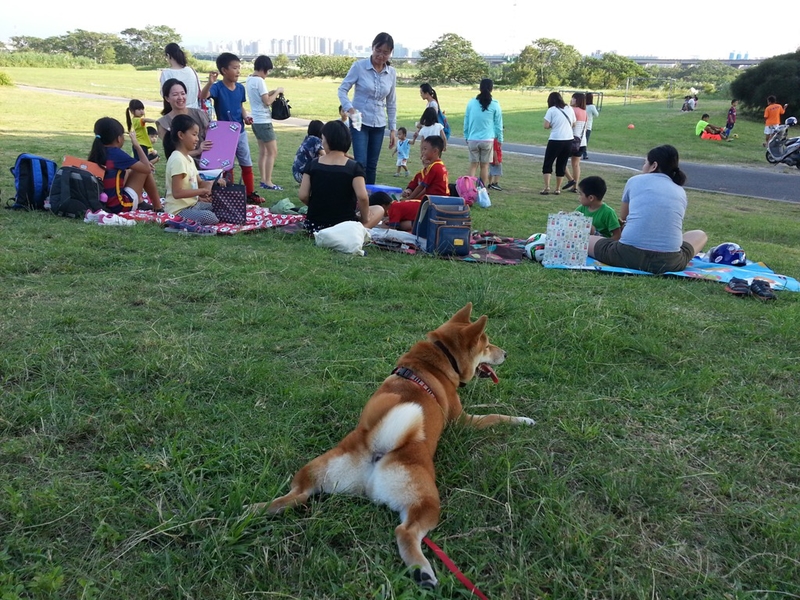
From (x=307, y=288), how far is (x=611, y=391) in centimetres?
253

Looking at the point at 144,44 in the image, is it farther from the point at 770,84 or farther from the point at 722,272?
A: the point at 722,272

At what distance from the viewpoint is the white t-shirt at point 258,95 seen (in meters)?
9.09

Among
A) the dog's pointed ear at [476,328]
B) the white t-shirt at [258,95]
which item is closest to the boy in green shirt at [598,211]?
the dog's pointed ear at [476,328]

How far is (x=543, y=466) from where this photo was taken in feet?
9.04

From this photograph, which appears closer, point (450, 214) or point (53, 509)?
point (53, 509)

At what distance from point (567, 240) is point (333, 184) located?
259 centimetres

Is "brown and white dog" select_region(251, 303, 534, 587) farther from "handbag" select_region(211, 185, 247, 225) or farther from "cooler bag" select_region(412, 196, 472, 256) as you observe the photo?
"handbag" select_region(211, 185, 247, 225)

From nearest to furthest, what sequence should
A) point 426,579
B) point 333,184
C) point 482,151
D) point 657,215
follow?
point 426,579
point 657,215
point 333,184
point 482,151

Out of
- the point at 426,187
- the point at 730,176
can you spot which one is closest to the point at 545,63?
the point at 730,176

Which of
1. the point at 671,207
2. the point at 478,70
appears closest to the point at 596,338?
the point at 671,207

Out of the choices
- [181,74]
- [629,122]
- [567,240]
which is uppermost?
[629,122]

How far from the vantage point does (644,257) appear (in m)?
6.15

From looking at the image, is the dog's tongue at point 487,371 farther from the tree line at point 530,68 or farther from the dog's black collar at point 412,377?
the tree line at point 530,68

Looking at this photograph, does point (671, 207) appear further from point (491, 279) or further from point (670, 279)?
point (491, 279)
